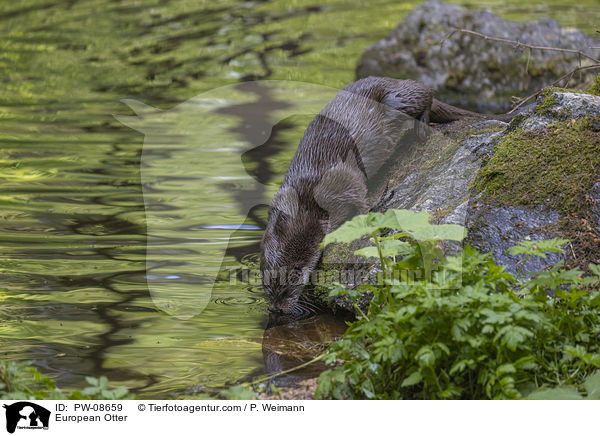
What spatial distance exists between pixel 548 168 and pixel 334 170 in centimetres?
154

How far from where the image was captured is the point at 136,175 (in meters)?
6.80

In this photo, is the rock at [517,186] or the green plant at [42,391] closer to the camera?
the green plant at [42,391]

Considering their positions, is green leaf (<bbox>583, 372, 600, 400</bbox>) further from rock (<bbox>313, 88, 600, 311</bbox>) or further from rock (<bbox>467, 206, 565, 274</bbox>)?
rock (<bbox>467, 206, 565, 274</bbox>)

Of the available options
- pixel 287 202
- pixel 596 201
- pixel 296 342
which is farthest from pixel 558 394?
pixel 287 202

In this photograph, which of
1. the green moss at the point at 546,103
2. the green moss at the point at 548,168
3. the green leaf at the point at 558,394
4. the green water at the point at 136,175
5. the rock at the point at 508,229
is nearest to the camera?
the green leaf at the point at 558,394

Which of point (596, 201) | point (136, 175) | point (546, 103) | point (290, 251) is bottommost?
point (136, 175)

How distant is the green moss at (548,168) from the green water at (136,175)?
1652 millimetres

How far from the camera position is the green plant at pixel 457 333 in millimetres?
2484

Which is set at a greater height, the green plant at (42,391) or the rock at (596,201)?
the rock at (596,201)

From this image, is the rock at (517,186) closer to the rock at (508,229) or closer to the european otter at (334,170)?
the rock at (508,229)

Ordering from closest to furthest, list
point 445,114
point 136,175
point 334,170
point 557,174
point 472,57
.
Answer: point 557,174 → point 334,170 → point 445,114 → point 136,175 → point 472,57

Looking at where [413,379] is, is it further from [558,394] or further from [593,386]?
[593,386]
